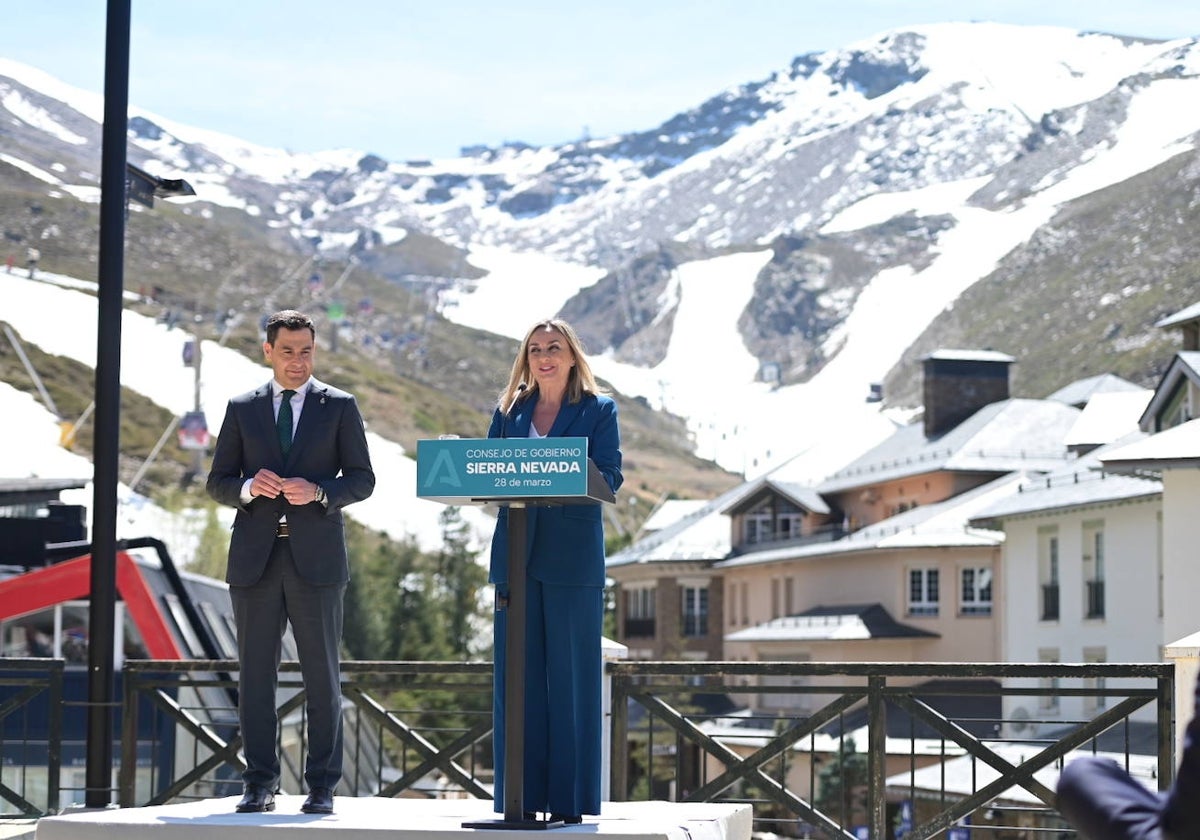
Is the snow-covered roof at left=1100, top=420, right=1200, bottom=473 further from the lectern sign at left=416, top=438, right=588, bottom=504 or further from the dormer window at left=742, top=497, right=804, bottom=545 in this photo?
the dormer window at left=742, top=497, right=804, bottom=545

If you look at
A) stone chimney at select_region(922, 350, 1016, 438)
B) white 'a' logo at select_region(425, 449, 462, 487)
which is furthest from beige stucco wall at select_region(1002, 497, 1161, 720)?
white 'a' logo at select_region(425, 449, 462, 487)

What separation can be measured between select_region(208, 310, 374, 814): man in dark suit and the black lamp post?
99.9 inches

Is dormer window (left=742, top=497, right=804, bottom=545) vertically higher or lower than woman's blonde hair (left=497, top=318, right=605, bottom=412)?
higher

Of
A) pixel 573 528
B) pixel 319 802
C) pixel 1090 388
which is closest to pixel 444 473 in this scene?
pixel 573 528

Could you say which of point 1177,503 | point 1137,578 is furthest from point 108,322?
point 1137,578

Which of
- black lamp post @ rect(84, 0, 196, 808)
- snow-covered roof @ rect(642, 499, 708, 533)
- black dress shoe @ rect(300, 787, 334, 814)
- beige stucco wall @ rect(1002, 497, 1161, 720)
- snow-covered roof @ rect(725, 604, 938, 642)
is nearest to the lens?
black dress shoe @ rect(300, 787, 334, 814)

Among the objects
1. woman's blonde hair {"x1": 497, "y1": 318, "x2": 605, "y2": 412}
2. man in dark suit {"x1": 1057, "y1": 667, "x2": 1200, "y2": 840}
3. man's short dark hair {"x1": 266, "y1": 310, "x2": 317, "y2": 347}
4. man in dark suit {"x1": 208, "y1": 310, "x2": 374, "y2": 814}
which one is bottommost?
man in dark suit {"x1": 1057, "y1": 667, "x2": 1200, "y2": 840}

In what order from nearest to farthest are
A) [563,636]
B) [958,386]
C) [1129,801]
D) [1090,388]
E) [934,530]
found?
1. [1129,801]
2. [563,636]
3. [934,530]
4. [958,386]
5. [1090,388]

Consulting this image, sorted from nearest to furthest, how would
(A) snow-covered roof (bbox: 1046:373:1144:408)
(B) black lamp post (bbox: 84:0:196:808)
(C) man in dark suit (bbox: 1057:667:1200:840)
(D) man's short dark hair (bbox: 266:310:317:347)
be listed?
(C) man in dark suit (bbox: 1057:667:1200:840)
(D) man's short dark hair (bbox: 266:310:317:347)
(B) black lamp post (bbox: 84:0:196:808)
(A) snow-covered roof (bbox: 1046:373:1144:408)

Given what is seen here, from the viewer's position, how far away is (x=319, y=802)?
8375 millimetres

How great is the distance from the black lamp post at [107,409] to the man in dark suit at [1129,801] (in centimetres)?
678

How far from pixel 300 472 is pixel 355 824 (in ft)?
5.26

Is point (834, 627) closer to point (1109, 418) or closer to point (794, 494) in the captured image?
point (1109, 418)

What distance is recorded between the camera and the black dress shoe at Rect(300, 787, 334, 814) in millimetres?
8328
